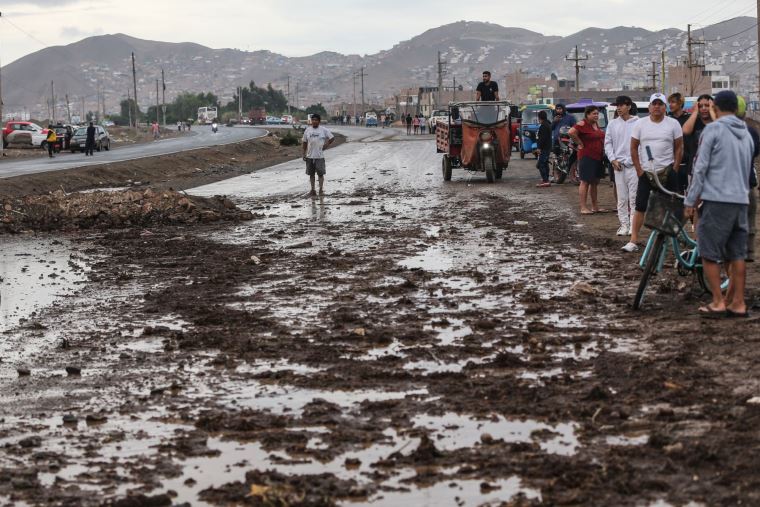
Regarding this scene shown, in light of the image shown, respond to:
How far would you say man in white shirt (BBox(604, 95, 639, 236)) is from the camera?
49.0 ft

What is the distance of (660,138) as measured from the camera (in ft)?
43.4

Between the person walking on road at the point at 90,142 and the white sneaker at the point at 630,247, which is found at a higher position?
the person walking on road at the point at 90,142

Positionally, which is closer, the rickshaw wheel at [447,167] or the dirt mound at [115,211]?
the dirt mound at [115,211]

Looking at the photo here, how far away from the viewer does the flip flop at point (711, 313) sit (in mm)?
9766

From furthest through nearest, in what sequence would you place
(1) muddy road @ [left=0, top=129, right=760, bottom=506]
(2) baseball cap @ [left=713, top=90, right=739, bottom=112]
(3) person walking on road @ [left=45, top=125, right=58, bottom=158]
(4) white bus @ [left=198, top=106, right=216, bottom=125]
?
(4) white bus @ [left=198, top=106, right=216, bottom=125] → (3) person walking on road @ [left=45, top=125, right=58, bottom=158] → (2) baseball cap @ [left=713, top=90, right=739, bottom=112] → (1) muddy road @ [left=0, top=129, right=760, bottom=506]

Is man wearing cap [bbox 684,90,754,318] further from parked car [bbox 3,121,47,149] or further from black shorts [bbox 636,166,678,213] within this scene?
parked car [bbox 3,121,47,149]

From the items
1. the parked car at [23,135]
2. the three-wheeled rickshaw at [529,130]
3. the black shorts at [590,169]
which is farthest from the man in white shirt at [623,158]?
the parked car at [23,135]

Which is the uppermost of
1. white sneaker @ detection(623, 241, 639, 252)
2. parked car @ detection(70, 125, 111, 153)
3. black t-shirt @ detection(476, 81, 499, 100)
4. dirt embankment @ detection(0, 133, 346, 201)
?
black t-shirt @ detection(476, 81, 499, 100)

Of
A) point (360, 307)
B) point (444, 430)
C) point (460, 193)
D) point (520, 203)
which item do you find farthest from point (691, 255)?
point (460, 193)

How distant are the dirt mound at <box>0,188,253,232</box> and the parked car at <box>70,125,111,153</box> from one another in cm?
3704

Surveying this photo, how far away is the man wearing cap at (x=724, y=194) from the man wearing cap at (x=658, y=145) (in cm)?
341

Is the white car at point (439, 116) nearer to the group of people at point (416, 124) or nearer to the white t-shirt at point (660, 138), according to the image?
the group of people at point (416, 124)

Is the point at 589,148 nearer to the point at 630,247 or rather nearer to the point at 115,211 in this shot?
the point at 630,247

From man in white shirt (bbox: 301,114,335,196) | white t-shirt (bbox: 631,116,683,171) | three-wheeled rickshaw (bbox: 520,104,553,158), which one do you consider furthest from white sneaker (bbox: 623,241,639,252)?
three-wheeled rickshaw (bbox: 520,104,553,158)
